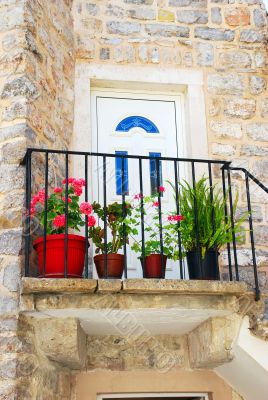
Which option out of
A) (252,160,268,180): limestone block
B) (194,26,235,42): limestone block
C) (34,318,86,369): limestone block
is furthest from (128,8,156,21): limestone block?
(34,318,86,369): limestone block

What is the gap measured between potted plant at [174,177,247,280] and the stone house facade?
252mm

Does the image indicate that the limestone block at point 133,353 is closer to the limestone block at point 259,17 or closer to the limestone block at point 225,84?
the limestone block at point 225,84

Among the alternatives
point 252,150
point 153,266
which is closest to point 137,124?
point 252,150

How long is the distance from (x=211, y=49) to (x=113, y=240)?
96.0 inches

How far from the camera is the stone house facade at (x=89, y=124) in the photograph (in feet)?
14.8

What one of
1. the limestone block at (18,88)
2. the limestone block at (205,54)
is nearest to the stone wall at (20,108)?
the limestone block at (18,88)

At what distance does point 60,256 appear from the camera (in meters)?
4.50

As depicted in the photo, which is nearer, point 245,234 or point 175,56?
point 245,234

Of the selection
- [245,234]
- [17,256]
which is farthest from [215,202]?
[17,256]

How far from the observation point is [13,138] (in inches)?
196

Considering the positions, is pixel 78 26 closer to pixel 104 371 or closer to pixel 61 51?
pixel 61 51

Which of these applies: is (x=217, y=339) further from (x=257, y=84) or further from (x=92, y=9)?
(x=92, y=9)

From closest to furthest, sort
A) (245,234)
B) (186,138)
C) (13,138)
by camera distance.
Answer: (13,138), (245,234), (186,138)

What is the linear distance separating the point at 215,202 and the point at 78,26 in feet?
7.44
